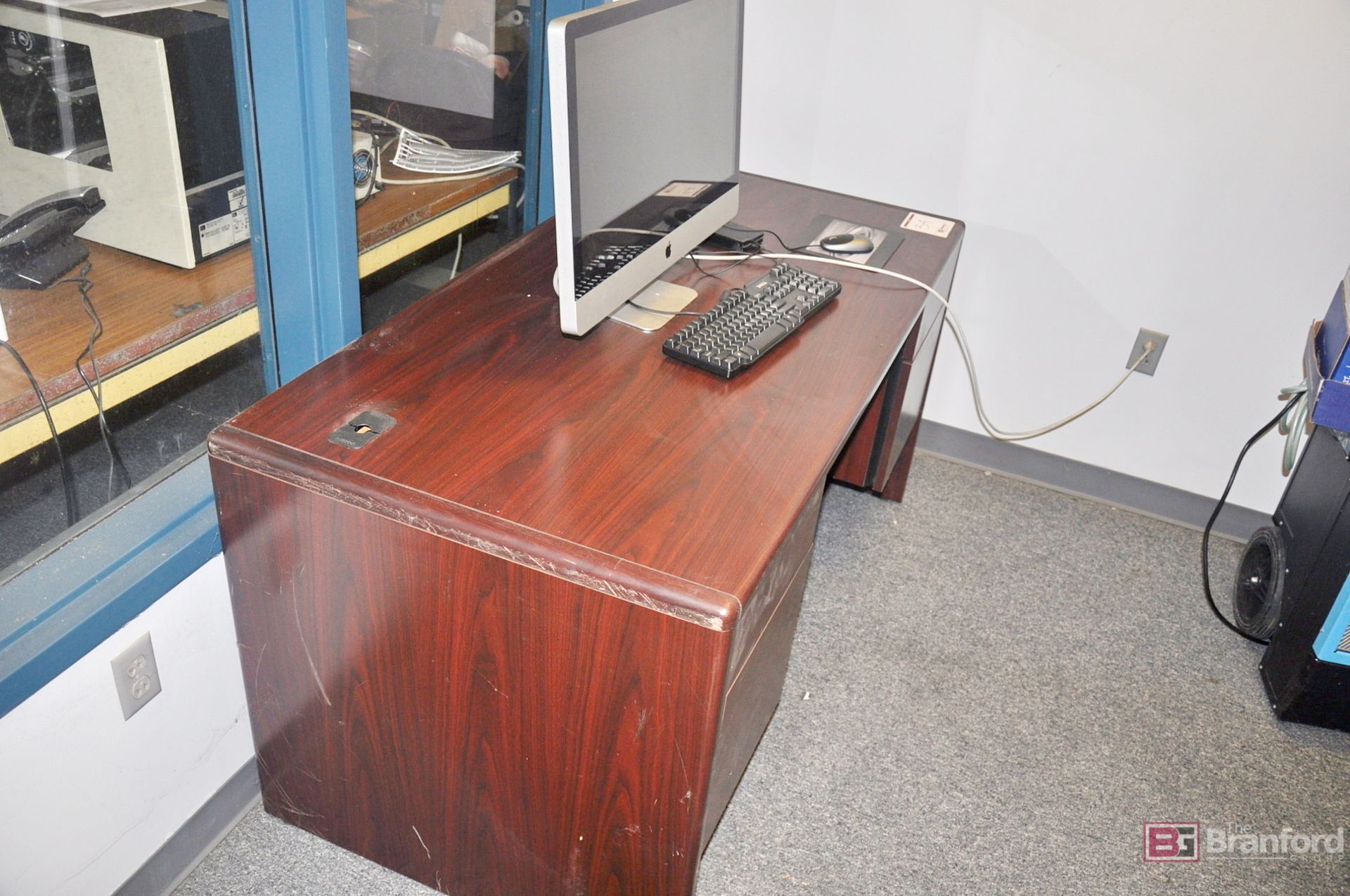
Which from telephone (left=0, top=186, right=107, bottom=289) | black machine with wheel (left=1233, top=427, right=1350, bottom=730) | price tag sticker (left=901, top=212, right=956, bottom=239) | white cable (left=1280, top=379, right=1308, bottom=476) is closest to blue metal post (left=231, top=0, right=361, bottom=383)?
telephone (left=0, top=186, right=107, bottom=289)

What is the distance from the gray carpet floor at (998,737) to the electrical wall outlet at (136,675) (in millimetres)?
340

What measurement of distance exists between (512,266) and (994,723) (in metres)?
1.18

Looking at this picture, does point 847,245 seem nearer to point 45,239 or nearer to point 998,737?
point 998,737

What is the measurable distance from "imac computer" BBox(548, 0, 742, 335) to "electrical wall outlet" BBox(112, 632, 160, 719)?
26.7 inches

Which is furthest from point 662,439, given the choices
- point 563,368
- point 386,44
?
point 386,44

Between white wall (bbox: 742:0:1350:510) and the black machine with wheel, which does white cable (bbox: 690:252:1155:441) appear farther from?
the black machine with wheel

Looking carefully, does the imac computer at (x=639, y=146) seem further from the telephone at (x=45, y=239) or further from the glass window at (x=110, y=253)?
the telephone at (x=45, y=239)

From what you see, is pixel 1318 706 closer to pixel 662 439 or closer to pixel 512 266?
pixel 662 439

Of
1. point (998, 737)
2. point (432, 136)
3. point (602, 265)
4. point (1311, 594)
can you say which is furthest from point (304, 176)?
point (1311, 594)

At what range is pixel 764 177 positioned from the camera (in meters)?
2.20

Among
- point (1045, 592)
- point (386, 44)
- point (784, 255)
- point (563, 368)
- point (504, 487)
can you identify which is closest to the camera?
point (504, 487)

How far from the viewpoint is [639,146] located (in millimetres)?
1458

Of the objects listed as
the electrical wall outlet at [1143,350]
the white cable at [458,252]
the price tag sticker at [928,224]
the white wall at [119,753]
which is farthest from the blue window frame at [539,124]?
the electrical wall outlet at [1143,350]

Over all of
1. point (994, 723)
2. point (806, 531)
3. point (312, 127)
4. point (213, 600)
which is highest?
point (312, 127)
